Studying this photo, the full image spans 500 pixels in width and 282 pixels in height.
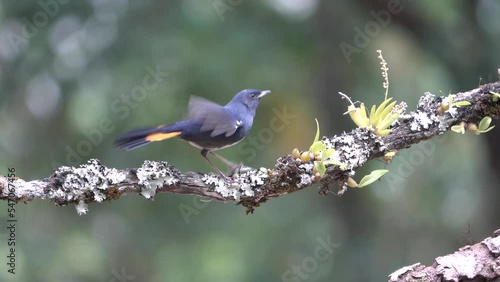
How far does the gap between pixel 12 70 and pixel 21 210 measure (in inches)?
49.6

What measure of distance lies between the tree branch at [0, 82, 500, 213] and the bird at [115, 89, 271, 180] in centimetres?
30

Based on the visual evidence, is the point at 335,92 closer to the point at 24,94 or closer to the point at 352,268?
the point at 352,268

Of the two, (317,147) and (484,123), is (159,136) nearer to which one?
(317,147)

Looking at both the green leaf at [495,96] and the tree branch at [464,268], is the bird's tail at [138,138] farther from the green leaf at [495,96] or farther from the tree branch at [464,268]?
the green leaf at [495,96]

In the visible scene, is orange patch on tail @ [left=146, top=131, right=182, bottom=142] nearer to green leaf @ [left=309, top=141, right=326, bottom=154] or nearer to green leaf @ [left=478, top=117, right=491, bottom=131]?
green leaf @ [left=309, top=141, right=326, bottom=154]

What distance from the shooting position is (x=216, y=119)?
2955mm

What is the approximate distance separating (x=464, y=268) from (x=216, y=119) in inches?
49.8

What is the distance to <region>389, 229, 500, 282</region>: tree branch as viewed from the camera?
2318mm

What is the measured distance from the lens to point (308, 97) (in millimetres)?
6352

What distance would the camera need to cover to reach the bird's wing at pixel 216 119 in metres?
2.82

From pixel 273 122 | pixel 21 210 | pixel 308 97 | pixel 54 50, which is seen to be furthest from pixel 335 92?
pixel 21 210

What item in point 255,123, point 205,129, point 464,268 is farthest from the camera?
point 255,123

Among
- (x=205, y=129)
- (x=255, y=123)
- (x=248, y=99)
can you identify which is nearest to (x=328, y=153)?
(x=205, y=129)

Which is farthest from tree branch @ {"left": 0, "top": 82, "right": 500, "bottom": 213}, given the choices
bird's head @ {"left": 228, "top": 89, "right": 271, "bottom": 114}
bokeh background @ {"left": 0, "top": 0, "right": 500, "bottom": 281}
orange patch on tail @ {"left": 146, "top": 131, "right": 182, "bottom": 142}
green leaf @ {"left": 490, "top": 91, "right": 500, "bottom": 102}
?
bokeh background @ {"left": 0, "top": 0, "right": 500, "bottom": 281}
